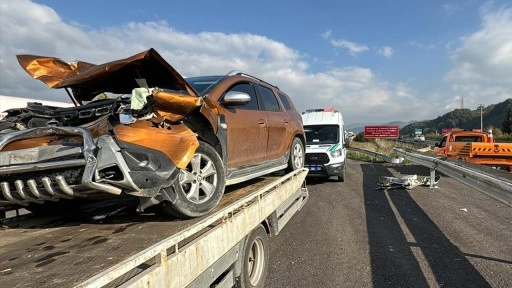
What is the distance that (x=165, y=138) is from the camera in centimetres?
336

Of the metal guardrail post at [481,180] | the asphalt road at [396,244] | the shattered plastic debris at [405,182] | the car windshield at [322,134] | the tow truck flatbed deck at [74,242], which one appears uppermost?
the car windshield at [322,134]

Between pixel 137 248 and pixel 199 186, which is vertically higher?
pixel 199 186

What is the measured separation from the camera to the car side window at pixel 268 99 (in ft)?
20.0

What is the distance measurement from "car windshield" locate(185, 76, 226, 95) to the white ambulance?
327 inches

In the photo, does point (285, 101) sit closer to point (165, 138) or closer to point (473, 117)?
point (165, 138)

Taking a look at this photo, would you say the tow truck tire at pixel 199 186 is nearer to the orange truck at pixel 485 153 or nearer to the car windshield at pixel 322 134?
A: the car windshield at pixel 322 134

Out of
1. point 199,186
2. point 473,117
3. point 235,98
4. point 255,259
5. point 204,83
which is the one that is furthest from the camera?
point 473,117

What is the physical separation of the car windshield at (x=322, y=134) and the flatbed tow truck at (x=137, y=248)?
9.13 metres

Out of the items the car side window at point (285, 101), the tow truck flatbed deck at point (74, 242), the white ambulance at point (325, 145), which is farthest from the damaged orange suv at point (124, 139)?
the white ambulance at point (325, 145)

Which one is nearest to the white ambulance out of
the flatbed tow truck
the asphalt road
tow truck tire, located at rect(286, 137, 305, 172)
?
the asphalt road

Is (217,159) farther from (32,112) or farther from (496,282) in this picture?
(496,282)

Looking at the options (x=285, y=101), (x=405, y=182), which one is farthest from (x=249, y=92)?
(x=405, y=182)

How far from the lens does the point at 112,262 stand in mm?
2516

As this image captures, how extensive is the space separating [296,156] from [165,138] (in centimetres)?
460
